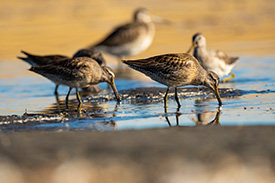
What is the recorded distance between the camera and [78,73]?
9.08m

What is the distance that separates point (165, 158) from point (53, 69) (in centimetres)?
550

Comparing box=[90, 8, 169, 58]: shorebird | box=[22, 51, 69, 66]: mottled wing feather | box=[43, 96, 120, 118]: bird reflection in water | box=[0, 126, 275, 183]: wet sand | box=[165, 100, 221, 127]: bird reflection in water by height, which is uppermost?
box=[90, 8, 169, 58]: shorebird

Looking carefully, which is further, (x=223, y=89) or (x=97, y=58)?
(x=97, y=58)

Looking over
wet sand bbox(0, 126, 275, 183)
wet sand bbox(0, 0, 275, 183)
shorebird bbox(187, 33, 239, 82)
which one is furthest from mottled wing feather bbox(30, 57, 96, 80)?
wet sand bbox(0, 126, 275, 183)

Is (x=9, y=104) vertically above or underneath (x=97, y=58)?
underneath

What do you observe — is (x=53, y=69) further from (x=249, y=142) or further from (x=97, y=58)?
(x=249, y=142)

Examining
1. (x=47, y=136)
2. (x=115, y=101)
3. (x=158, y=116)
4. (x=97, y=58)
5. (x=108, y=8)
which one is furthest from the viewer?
(x=108, y=8)

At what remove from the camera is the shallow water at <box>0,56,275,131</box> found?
690 cm

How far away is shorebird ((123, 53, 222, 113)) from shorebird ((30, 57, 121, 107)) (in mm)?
943

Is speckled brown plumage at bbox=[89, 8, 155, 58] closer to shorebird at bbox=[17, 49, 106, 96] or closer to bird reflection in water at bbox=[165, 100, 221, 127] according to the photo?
shorebird at bbox=[17, 49, 106, 96]

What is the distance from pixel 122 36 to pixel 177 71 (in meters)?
7.39

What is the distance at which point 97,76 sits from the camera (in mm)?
9203

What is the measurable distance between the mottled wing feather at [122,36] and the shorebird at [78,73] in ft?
19.5

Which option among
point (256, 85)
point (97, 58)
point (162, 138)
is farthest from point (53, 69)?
point (162, 138)
